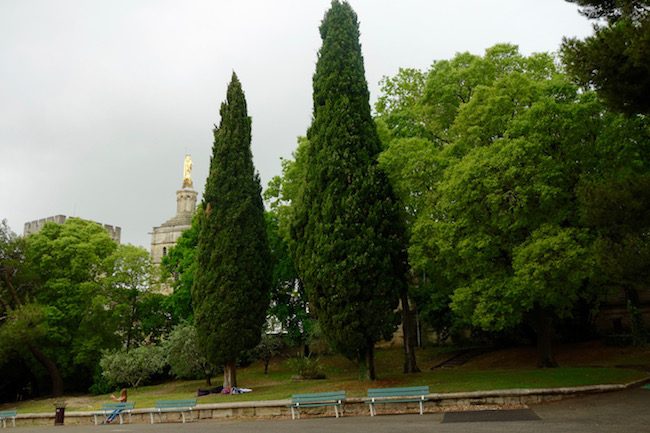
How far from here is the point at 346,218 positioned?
65.1 feet

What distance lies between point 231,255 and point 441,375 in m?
10.5

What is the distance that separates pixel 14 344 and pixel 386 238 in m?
22.0

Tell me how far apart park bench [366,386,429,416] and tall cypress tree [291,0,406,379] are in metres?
3.44

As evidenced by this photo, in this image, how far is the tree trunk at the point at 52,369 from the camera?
3228 centimetres

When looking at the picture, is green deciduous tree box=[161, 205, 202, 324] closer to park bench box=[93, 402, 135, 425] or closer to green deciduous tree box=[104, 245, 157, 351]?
green deciduous tree box=[104, 245, 157, 351]

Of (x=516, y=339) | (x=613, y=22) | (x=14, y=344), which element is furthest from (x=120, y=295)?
(x=613, y=22)

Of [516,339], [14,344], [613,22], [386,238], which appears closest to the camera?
[613,22]

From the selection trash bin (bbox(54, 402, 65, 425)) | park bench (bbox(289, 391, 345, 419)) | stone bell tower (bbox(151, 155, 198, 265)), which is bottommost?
trash bin (bbox(54, 402, 65, 425))

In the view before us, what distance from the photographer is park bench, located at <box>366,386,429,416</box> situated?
49.7 feet

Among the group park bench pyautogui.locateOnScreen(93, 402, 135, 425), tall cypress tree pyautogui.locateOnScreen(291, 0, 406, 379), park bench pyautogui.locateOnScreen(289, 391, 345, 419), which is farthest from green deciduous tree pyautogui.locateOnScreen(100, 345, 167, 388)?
park bench pyautogui.locateOnScreen(289, 391, 345, 419)

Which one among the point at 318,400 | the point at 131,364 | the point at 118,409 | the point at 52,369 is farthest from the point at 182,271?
the point at 318,400

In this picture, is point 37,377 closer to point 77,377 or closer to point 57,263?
point 77,377

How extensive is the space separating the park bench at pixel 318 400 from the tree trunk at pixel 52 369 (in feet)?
73.6

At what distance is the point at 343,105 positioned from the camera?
21328 millimetres
